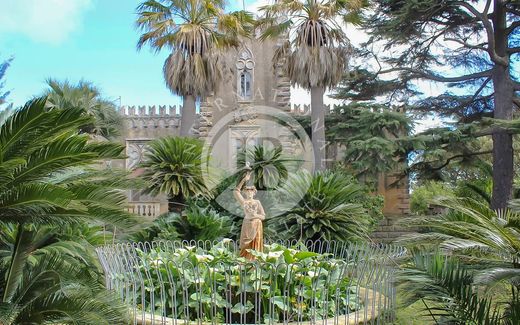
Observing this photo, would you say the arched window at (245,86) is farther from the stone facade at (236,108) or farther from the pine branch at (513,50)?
the pine branch at (513,50)

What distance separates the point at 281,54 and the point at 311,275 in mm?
11536

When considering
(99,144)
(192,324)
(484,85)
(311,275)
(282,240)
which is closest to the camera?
(99,144)

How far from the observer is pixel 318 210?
9.16m

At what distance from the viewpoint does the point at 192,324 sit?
5.12m

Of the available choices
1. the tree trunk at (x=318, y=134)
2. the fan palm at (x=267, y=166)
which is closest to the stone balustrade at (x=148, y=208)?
the tree trunk at (x=318, y=134)

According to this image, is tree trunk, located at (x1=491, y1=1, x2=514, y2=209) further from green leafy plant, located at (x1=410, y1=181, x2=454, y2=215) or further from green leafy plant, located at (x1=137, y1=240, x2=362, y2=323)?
green leafy plant, located at (x1=137, y1=240, x2=362, y2=323)

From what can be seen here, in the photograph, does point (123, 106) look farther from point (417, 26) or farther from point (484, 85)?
point (484, 85)

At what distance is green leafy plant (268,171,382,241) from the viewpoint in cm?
903

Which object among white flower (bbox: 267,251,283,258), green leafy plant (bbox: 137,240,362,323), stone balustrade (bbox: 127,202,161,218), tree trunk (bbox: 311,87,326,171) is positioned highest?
tree trunk (bbox: 311,87,326,171)

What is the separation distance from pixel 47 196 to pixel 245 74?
17539mm

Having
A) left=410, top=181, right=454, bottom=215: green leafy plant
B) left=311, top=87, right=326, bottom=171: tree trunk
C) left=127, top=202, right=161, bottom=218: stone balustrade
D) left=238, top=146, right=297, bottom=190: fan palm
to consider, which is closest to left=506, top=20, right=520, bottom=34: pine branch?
left=311, top=87, right=326, bottom=171: tree trunk

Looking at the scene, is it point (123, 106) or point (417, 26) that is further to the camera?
point (123, 106)

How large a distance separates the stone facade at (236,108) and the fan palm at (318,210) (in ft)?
31.5

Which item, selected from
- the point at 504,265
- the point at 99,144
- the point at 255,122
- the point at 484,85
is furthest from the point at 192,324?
the point at 255,122
